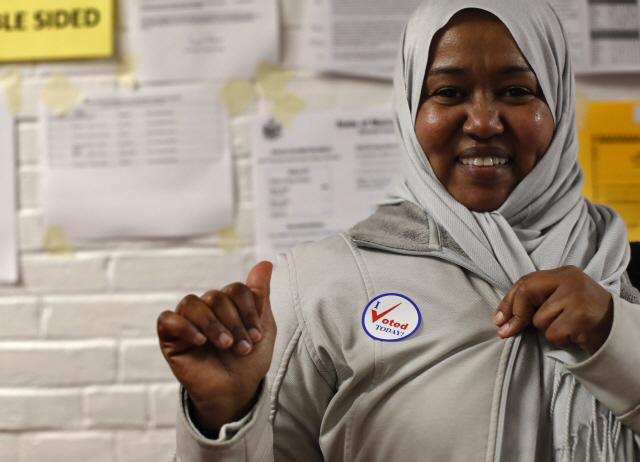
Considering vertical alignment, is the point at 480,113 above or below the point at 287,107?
below

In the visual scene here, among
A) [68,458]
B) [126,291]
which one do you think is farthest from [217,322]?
[68,458]

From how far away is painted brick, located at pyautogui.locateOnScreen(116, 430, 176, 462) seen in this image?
1.08 meters

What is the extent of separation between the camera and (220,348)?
0.54 meters

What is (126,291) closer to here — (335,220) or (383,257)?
(335,220)

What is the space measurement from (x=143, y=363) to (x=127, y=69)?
2.21 feet

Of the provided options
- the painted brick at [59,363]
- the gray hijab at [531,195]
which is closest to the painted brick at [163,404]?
the painted brick at [59,363]

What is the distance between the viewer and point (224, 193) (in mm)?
1097

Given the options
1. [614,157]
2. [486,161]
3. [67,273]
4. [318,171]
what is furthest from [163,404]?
[614,157]

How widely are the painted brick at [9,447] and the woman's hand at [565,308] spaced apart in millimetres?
1125

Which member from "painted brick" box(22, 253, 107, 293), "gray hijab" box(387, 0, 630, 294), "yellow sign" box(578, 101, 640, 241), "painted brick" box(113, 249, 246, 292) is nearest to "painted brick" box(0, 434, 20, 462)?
"painted brick" box(22, 253, 107, 293)

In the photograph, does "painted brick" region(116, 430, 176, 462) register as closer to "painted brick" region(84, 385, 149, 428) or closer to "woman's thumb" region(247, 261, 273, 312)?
"painted brick" region(84, 385, 149, 428)

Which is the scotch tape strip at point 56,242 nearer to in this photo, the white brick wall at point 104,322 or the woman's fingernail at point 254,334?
→ the white brick wall at point 104,322

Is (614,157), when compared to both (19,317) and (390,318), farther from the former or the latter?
(19,317)

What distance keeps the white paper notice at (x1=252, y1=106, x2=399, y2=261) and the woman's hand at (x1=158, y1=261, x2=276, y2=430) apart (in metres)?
0.53
